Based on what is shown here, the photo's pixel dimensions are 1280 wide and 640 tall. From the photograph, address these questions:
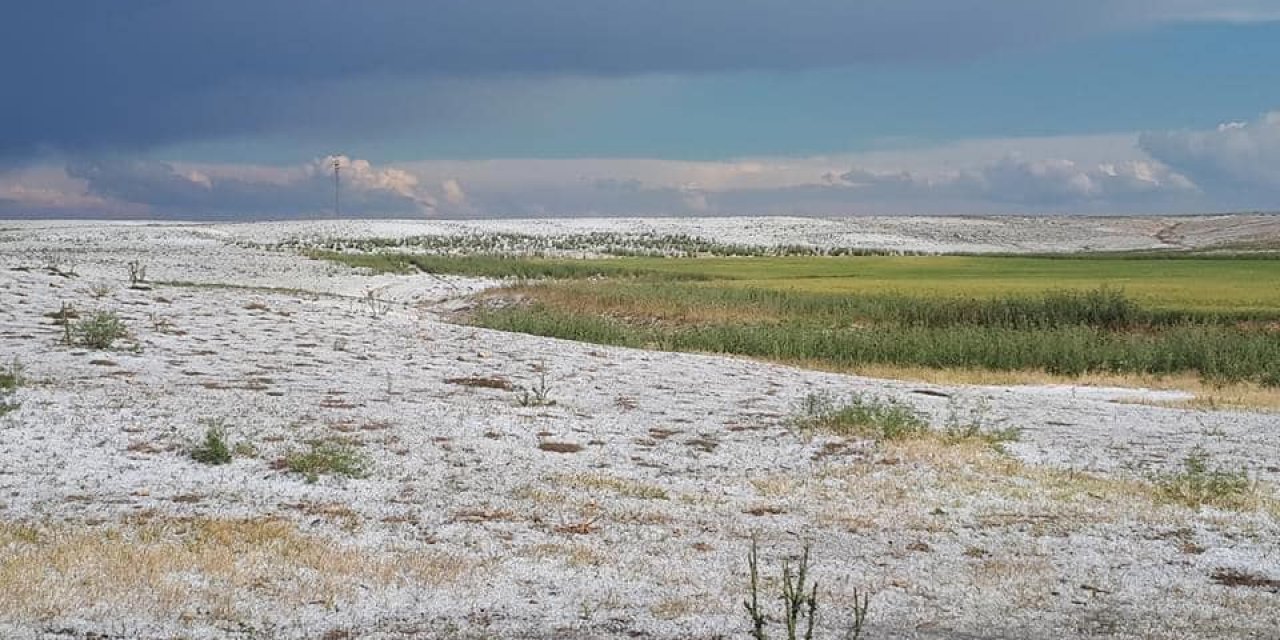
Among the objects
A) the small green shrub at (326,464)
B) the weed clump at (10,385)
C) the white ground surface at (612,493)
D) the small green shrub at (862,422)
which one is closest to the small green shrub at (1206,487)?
the white ground surface at (612,493)

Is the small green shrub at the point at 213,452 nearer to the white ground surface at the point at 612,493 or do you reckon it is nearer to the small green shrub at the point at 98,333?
the white ground surface at the point at 612,493

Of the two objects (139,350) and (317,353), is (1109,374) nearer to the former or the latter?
(317,353)

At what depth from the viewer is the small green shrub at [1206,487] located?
953 cm

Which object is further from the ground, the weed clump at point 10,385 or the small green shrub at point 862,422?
the weed clump at point 10,385

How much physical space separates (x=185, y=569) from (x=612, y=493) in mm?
3454

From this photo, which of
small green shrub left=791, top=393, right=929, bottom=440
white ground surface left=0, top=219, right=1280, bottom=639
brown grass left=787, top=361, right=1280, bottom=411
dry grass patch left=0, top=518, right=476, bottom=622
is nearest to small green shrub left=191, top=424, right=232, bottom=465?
white ground surface left=0, top=219, right=1280, bottom=639

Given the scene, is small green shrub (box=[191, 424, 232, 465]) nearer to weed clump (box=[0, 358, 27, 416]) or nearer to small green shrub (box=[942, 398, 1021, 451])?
weed clump (box=[0, 358, 27, 416])

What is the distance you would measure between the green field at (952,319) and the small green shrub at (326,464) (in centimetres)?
1524

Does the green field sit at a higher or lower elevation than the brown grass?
higher

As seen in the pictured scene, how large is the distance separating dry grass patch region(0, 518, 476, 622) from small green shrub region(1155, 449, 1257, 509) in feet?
19.4

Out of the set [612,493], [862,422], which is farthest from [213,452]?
[862,422]

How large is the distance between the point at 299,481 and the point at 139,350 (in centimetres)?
Answer: 744

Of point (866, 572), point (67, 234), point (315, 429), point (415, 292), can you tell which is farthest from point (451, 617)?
point (67, 234)

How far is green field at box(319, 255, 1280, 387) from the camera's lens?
23828mm
